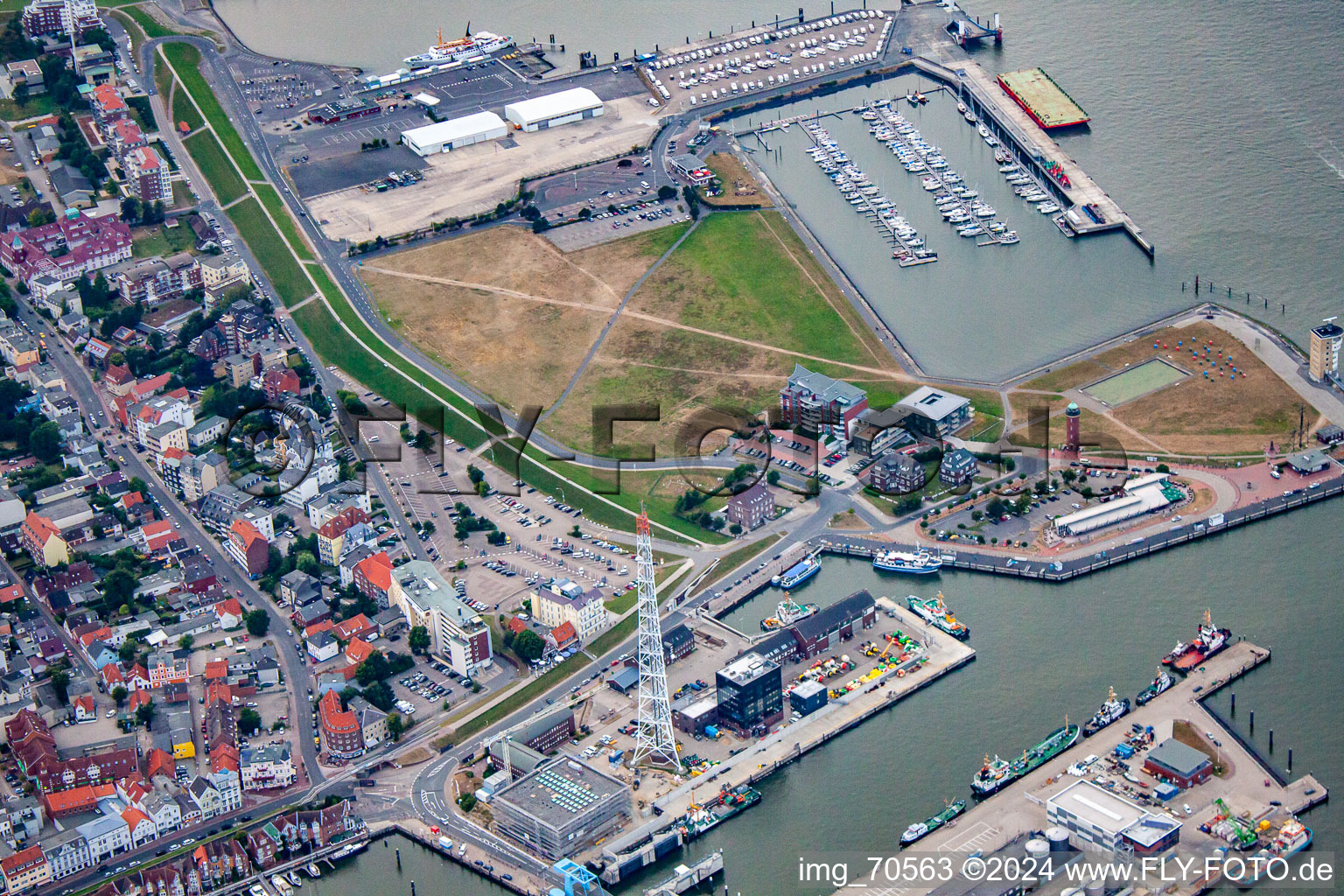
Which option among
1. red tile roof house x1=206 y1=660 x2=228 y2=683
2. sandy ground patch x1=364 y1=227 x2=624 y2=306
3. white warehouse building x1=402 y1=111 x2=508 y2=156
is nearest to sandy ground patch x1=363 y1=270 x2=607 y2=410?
sandy ground patch x1=364 y1=227 x2=624 y2=306

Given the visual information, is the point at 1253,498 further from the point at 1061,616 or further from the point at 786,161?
the point at 786,161

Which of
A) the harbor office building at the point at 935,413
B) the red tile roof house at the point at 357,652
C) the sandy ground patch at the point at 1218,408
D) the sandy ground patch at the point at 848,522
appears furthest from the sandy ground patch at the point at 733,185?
the red tile roof house at the point at 357,652

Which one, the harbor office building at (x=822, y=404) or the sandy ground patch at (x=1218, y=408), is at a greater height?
the harbor office building at (x=822, y=404)

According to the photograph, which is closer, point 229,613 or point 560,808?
point 560,808

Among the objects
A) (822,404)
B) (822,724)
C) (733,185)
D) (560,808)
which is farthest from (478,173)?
(560,808)

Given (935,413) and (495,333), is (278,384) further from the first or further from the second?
(935,413)

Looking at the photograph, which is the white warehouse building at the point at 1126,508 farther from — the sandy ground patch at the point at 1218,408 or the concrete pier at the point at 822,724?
the concrete pier at the point at 822,724
